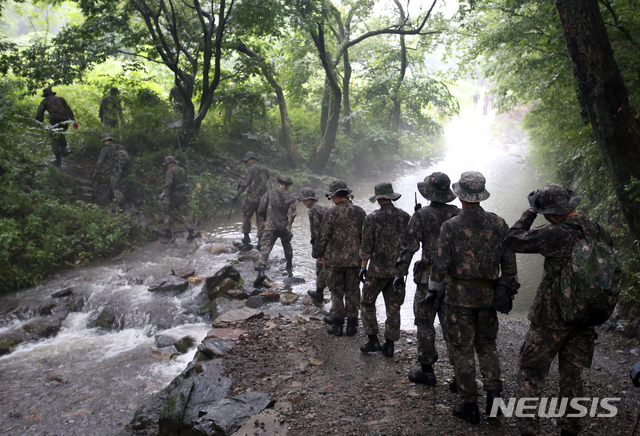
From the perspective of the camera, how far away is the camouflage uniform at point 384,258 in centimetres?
473

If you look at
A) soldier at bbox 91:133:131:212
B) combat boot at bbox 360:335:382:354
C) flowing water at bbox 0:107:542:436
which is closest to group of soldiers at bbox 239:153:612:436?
combat boot at bbox 360:335:382:354

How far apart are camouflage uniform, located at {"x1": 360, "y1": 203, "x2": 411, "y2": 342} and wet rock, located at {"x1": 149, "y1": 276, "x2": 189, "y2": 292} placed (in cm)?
440

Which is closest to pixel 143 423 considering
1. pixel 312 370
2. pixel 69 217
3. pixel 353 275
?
pixel 312 370

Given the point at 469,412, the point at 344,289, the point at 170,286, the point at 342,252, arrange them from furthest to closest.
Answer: the point at 170,286 < the point at 344,289 < the point at 342,252 < the point at 469,412

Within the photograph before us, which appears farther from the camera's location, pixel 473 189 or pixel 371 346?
pixel 371 346

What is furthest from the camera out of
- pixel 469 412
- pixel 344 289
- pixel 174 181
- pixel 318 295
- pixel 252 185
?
pixel 174 181

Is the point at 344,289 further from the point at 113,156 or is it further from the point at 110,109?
the point at 110,109

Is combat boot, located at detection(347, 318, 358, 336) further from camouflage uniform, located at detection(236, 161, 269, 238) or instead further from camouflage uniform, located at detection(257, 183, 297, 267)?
camouflage uniform, located at detection(236, 161, 269, 238)

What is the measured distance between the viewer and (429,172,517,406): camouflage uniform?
11.3 ft

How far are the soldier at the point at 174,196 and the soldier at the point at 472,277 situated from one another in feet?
28.4

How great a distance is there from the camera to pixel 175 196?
423 inches

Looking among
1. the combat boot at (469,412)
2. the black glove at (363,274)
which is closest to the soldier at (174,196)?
the black glove at (363,274)

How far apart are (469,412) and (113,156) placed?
10.7 m

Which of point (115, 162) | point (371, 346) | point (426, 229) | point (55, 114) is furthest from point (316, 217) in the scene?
point (55, 114)
